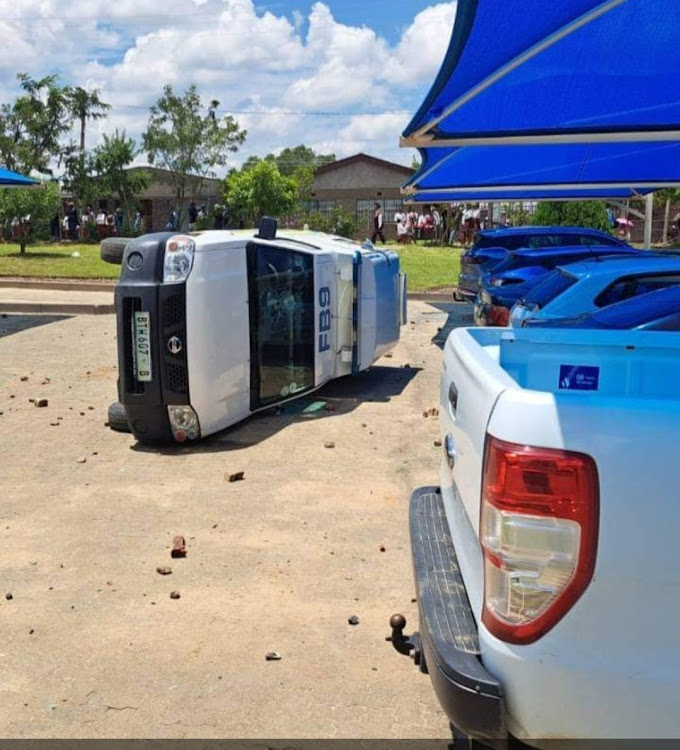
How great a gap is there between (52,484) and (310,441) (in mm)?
2230

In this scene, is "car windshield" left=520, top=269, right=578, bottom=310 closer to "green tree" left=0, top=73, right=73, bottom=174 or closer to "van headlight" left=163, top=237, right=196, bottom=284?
"van headlight" left=163, top=237, right=196, bottom=284

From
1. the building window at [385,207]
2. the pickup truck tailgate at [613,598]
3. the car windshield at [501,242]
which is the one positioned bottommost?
the pickup truck tailgate at [613,598]

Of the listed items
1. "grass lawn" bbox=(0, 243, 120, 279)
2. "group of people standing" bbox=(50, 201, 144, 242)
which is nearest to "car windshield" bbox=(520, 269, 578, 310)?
"grass lawn" bbox=(0, 243, 120, 279)

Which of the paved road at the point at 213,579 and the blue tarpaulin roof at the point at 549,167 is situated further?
the blue tarpaulin roof at the point at 549,167

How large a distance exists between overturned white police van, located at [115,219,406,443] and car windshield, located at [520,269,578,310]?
6.53 ft

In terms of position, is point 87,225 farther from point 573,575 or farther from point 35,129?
point 573,575

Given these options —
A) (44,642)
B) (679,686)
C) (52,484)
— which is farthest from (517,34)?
(52,484)

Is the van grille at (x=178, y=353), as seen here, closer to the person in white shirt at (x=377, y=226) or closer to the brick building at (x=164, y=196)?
the person in white shirt at (x=377, y=226)

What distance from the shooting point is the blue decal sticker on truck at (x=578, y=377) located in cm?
350

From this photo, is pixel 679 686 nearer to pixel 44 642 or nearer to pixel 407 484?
pixel 44 642

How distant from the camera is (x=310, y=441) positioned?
24.3 feet

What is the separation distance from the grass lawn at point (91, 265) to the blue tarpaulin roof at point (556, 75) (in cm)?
1343

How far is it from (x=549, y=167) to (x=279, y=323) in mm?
6269

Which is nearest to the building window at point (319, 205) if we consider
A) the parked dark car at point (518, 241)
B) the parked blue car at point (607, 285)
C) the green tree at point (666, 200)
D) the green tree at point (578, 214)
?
the green tree at point (666, 200)
